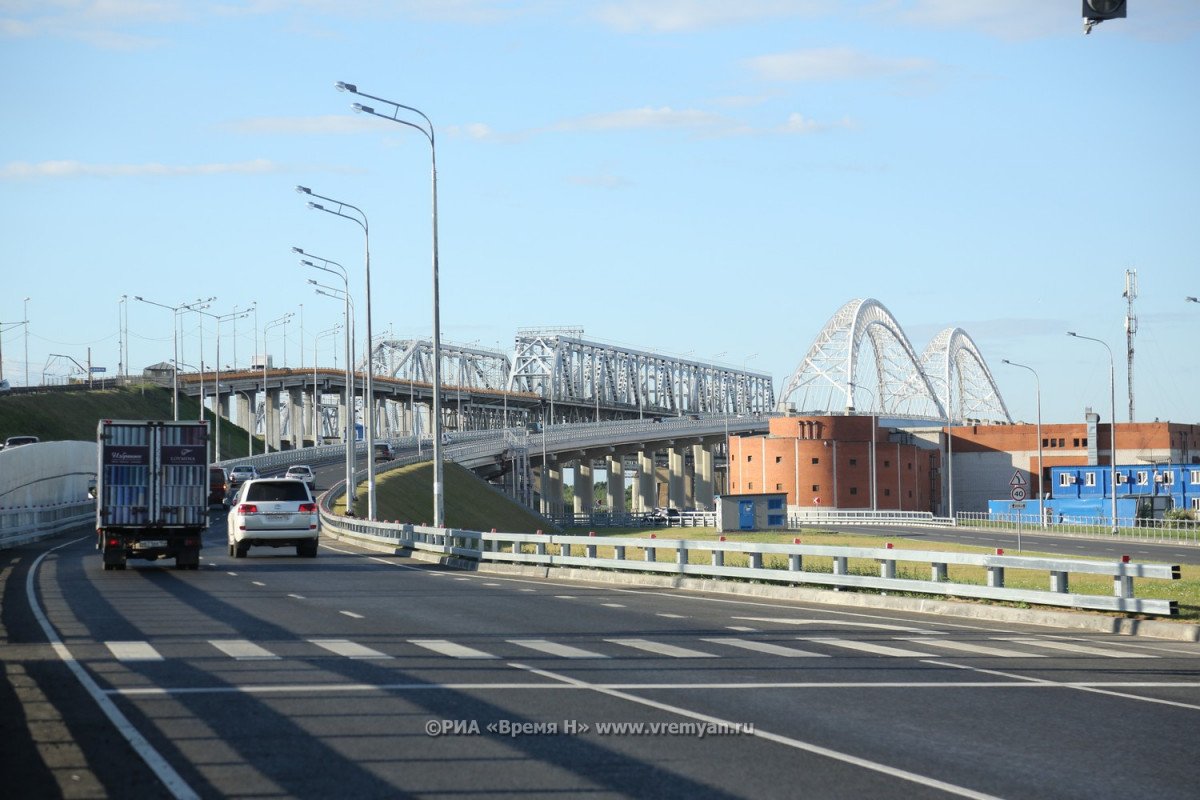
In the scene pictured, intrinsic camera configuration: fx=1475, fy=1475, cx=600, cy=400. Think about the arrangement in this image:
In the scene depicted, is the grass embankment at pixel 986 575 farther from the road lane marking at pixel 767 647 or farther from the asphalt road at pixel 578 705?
the road lane marking at pixel 767 647

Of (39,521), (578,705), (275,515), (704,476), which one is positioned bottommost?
(704,476)

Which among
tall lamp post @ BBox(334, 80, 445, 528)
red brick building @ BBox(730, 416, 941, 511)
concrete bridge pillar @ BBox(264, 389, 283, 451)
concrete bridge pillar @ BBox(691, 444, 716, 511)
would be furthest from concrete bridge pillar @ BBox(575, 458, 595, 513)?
tall lamp post @ BBox(334, 80, 445, 528)

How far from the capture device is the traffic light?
11.8 m

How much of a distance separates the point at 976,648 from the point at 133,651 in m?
9.60

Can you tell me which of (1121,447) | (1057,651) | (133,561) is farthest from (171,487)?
(1121,447)

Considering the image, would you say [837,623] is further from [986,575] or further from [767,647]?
[986,575]

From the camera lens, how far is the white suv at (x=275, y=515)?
3856 centimetres

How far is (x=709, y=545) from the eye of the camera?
28266mm

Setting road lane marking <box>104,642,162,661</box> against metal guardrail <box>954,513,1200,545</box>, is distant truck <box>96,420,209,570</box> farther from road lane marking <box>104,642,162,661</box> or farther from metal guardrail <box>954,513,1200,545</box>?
metal guardrail <box>954,513,1200,545</box>

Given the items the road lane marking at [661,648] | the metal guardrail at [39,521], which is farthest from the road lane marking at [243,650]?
the metal guardrail at [39,521]

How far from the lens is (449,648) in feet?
54.9

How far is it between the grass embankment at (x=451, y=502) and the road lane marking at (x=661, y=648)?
6031 cm

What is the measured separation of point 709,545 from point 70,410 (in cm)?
10221

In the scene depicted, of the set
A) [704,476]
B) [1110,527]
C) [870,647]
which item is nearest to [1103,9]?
[870,647]
